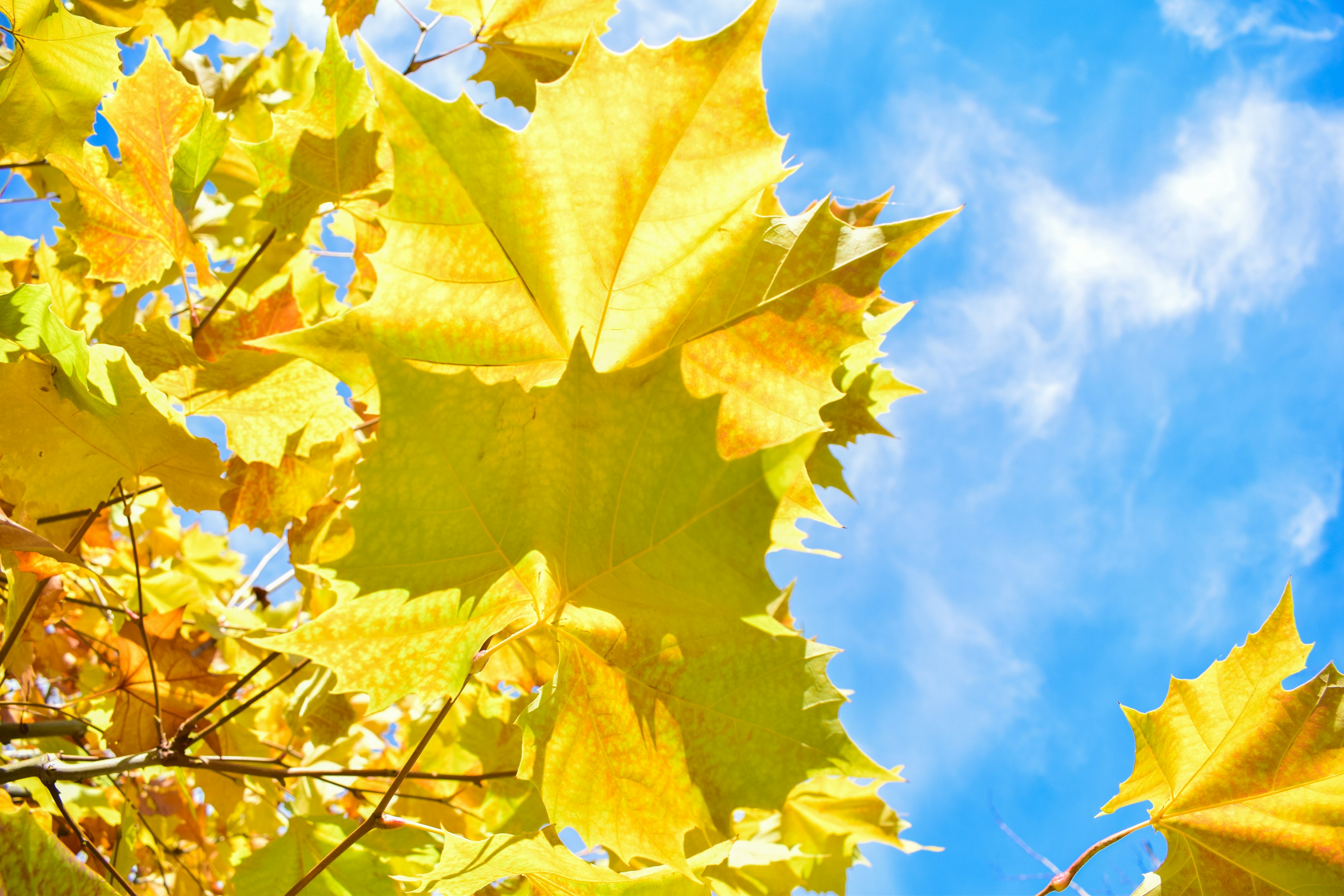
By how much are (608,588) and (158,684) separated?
47.1 inches

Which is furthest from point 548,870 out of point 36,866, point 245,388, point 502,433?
point 245,388

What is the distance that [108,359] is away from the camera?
113cm

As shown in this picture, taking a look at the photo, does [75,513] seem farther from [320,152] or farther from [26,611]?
[320,152]

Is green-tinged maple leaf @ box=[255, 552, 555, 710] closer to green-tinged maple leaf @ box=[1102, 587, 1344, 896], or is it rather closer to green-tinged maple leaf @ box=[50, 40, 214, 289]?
green-tinged maple leaf @ box=[1102, 587, 1344, 896]

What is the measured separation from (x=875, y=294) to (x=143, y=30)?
207 centimetres

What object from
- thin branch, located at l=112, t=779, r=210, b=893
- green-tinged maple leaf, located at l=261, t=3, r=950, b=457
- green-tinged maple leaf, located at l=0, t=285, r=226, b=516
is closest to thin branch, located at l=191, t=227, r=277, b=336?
green-tinged maple leaf, located at l=0, t=285, r=226, b=516

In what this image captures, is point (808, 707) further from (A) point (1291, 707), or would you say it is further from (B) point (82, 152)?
(B) point (82, 152)

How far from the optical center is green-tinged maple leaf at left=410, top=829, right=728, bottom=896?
2.96 ft

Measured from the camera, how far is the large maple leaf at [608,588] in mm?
721

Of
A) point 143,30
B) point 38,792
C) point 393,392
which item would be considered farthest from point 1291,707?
point 143,30

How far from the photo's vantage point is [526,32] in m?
1.90

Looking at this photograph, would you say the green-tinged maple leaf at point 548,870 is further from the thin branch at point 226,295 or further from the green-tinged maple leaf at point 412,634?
the thin branch at point 226,295

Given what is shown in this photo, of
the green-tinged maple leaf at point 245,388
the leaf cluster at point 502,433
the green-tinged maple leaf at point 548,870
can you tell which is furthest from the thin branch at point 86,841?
the green-tinged maple leaf at point 245,388

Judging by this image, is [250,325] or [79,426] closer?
[79,426]
